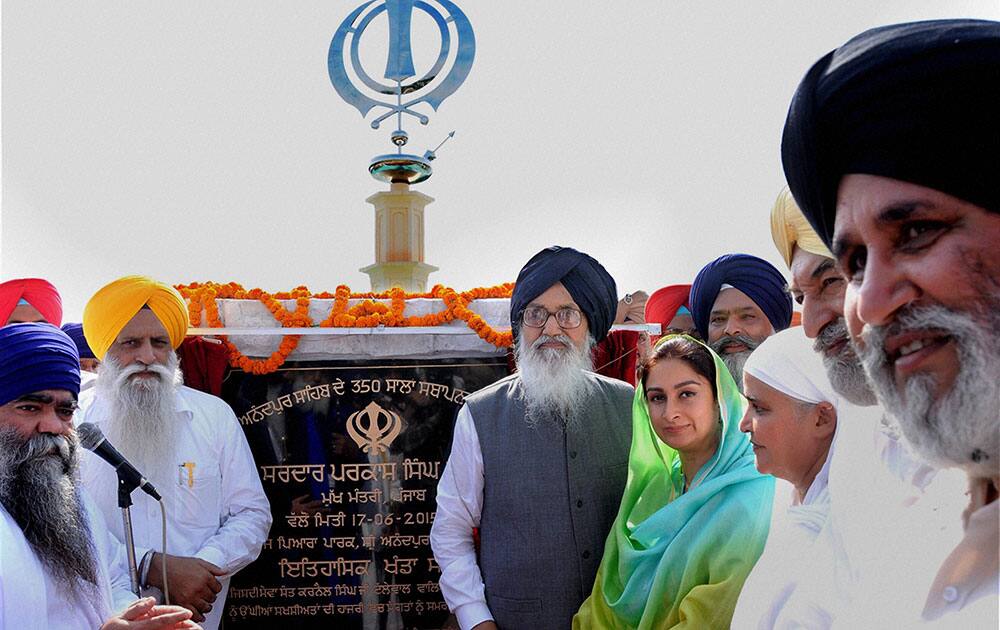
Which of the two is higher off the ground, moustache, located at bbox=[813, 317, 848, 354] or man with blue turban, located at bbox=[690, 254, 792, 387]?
man with blue turban, located at bbox=[690, 254, 792, 387]

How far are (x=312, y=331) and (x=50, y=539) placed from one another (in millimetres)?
1677

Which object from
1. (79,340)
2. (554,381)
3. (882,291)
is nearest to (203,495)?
(79,340)

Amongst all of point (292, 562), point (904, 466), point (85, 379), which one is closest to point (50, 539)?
point (292, 562)

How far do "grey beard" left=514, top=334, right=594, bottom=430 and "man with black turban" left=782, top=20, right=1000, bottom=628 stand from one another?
219cm

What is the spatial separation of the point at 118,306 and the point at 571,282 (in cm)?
217

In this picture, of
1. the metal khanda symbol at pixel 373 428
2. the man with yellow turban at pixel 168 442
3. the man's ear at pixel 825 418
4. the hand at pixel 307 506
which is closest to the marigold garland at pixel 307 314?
the man with yellow turban at pixel 168 442

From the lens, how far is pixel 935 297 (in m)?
0.75

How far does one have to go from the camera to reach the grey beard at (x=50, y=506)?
227cm

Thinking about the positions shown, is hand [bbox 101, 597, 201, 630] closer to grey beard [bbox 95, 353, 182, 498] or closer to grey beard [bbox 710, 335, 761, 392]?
grey beard [bbox 95, 353, 182, 498]

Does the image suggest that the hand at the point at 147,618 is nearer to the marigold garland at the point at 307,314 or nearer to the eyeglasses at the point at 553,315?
the marigold garland at the point at 307,314

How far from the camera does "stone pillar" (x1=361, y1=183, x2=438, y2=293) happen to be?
18.9 feet

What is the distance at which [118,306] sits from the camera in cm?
348

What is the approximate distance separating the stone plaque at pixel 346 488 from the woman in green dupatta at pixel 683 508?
1.30 m

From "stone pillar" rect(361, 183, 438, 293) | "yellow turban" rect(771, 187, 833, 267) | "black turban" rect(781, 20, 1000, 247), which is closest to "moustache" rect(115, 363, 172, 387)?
"stone pillar" rect(361, 183, 438, 293)
